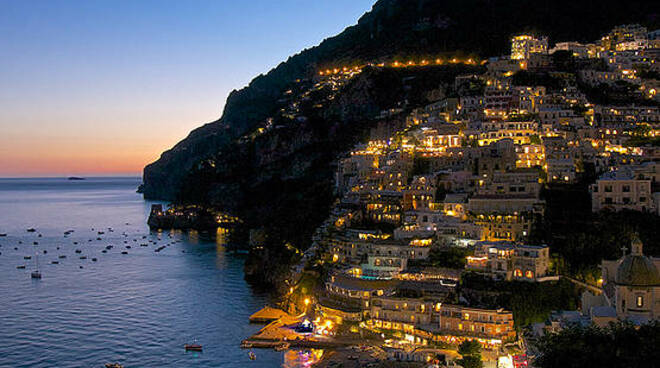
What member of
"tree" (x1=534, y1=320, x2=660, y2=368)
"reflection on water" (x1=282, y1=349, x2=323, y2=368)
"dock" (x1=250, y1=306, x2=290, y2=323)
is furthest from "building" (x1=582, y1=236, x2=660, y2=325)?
"dock" (x1=250, y1=306, x2=290, y2=323)

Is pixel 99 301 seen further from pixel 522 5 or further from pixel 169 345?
pixel 522 5

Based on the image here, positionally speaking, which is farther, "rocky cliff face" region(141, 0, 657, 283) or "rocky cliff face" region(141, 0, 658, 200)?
"rocky cliff face" region(141, 0, 658, 200)

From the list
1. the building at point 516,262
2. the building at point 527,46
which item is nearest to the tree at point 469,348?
the building at point 516,262

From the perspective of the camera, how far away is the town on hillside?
46.5 meters

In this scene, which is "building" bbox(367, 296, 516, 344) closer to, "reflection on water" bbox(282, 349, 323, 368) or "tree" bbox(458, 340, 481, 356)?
"tree" bbox(458, 340, 481, 356)

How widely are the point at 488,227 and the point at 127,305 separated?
37.7m

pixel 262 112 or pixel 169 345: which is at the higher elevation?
pixel 262 112

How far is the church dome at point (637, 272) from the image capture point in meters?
36.1

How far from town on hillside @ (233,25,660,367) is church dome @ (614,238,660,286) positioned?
0.08 metres

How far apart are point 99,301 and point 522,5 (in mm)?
115137

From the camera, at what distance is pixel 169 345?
53.6 meters

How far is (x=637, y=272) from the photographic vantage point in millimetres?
36438

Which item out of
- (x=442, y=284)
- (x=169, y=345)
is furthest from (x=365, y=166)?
(x=169, y=345)

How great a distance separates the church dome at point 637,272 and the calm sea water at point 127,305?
78.5 ft
